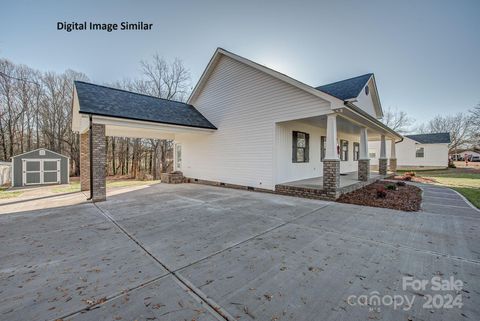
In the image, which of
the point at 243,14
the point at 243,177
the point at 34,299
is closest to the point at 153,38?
the point at 243,14

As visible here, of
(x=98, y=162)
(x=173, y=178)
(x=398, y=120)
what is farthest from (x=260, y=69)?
(x=398, y=120)

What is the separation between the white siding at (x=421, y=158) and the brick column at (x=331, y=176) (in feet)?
88.2

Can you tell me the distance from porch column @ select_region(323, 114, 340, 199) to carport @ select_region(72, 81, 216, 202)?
254 inches

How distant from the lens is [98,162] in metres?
7.31

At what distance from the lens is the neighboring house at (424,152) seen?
2555 cm

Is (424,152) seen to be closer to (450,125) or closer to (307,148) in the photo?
(450,125)

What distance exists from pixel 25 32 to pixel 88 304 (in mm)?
8223

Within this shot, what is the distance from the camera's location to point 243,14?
10156mm

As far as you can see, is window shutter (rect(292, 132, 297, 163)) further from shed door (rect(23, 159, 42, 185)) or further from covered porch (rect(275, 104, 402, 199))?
shed door (rect(23, 159, 42, 185))

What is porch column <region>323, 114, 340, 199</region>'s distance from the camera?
7363mm

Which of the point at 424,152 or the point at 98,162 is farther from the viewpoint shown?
the point at 424,152

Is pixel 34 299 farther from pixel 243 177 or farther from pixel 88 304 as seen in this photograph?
pixel 243 177

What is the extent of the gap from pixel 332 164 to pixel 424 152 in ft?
94.1

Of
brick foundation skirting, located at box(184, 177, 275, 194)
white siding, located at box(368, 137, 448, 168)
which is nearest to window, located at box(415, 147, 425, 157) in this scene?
white siding, located at box(368, 137, 448, 168)
